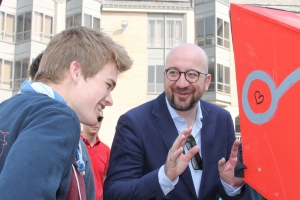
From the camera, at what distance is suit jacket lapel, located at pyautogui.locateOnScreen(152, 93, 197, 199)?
113 inches

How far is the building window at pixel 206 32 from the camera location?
23.5 metres

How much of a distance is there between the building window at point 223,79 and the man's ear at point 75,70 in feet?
70.5

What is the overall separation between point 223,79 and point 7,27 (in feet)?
37.5

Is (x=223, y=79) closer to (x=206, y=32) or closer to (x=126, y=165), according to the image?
(x=206, y=32)

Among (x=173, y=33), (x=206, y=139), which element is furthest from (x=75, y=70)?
(x=173, y=33)

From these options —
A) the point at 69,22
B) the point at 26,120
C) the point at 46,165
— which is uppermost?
the point at 69,22

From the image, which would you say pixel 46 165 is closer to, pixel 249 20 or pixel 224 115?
pixel 249 20

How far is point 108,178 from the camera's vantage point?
2.97 metres

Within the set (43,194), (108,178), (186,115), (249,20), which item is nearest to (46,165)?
(43,194)

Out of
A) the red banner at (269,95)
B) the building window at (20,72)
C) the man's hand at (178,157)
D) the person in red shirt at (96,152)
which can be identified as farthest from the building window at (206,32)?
the red banner at (269,95)

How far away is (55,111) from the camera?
1402 millimetres

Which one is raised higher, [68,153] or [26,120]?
[26,120]

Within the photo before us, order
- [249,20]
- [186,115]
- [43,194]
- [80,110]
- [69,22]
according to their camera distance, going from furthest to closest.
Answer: [69,22] < [186,115] < [249,20] < [80,110] < [43,194]

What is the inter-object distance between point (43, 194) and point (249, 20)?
4.45 feet
